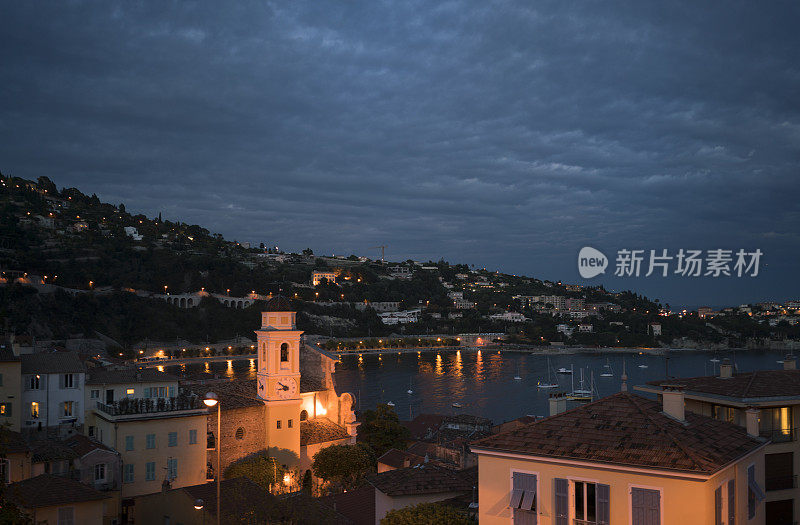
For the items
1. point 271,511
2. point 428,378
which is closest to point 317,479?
point 271,511

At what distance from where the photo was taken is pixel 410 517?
8.20 metres

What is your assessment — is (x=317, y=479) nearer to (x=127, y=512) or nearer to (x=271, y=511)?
(x=127, y=512)

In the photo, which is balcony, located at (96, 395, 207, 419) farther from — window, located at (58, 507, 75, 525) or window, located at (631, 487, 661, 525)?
window, located at (631, 487, 661, 525)

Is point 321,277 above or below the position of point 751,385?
above

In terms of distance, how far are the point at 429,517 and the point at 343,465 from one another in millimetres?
8966

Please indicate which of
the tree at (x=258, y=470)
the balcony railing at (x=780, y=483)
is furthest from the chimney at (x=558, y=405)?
the tree at (x=258, y=470)

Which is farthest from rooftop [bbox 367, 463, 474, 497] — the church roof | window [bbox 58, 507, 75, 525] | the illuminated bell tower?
the church roof

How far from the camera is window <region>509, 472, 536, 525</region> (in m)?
6.93

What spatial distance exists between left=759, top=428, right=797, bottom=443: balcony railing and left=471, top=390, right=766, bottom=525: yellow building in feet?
7.23

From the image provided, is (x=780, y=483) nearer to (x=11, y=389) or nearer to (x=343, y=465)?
(x=343, y=465)

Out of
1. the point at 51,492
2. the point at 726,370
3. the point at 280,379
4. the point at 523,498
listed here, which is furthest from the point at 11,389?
the point at 726,370

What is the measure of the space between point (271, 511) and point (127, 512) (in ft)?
19.6

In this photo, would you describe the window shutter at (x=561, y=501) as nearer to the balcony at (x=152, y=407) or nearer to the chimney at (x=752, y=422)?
the chimney at (x=752, y=422)

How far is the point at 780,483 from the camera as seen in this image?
9781 mm
